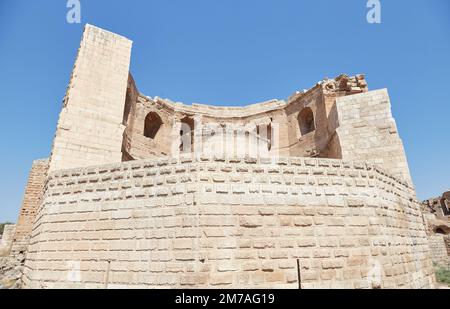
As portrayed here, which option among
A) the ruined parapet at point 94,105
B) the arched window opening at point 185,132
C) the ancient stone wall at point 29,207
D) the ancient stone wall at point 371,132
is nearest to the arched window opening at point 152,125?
the arched window opening at point 185,132

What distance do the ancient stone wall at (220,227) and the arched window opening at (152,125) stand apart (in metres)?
11.2

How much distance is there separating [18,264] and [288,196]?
1122cm

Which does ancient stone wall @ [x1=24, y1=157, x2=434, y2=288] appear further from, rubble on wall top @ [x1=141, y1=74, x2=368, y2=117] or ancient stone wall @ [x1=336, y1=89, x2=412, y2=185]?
rubble on wall top @ [x1=141, y1=74, x2=368, y2=117]

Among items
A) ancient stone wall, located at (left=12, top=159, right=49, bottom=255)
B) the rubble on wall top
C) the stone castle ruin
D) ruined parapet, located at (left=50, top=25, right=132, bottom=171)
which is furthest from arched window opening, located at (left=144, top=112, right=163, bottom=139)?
the stone castle ruin

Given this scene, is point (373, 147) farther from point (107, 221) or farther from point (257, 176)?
point (107, 221)

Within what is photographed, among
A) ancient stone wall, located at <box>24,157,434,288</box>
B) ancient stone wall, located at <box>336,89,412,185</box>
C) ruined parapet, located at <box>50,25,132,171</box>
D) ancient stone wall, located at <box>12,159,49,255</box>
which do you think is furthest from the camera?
ancient stone wall, located at <box>12,159,49,255</box>

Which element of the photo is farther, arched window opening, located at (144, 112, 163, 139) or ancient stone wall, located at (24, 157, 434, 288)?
arched window opening, located at (144, 112, 163, 139)

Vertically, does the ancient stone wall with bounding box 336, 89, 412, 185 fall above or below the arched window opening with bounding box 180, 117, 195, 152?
below

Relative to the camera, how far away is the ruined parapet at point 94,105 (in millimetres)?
10047

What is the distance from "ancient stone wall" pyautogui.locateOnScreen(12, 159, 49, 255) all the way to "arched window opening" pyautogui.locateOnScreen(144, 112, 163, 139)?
6143 mm

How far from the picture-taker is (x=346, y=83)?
1512 cm

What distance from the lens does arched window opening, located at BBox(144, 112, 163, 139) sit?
57.4 ft

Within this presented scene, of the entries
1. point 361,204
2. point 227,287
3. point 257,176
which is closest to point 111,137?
point 257,176

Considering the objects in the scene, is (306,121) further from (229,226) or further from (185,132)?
(229,226)
